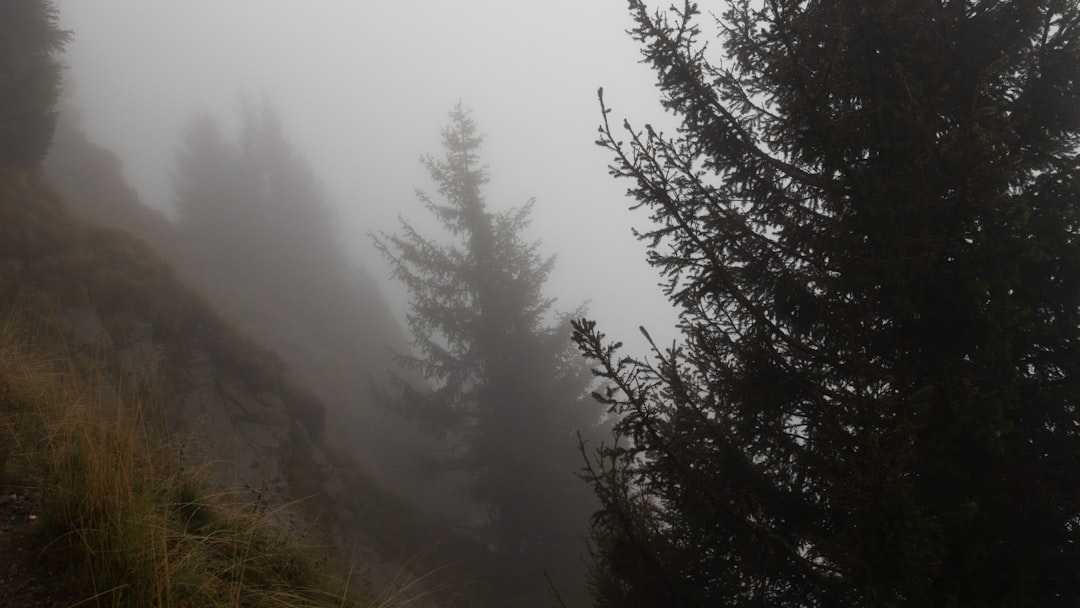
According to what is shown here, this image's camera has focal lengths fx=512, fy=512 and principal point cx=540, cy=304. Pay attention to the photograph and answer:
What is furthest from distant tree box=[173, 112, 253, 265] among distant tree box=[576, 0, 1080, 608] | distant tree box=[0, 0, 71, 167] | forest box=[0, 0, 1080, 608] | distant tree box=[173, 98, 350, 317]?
distant tree box=[576, 0, 1080, 608]

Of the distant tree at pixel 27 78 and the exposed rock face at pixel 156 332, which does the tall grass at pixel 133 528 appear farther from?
the distant tree at pixel 27 78

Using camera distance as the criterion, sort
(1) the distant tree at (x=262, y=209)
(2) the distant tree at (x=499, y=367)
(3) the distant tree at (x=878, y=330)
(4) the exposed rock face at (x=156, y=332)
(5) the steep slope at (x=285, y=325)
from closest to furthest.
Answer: (3) the distant tree at (x=878, y=330)
(4) the exposed rock face at (x=156, y=332)
(2) the distant tree at (x=499, y=367)
(5) the steep slope at (x=285, y=325)
(1) the distant tree at (x=262, y=209)

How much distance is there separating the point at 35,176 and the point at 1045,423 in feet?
59.1

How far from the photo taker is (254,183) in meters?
32.0

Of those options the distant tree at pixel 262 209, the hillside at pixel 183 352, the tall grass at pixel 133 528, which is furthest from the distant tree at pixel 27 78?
the distant tree at pixel 262 209

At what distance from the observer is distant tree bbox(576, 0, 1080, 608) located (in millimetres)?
2924

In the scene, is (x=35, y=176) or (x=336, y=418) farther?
(x=336, y=418)

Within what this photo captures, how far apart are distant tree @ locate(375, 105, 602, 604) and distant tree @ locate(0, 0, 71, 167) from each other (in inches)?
333

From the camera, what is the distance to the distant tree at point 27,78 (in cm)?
1123

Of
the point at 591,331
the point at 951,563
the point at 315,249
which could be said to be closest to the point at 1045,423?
the point at 951,563

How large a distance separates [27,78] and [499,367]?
1337cm

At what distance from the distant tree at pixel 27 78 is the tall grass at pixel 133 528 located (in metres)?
11.2

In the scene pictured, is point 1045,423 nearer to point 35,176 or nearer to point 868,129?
point 868,129

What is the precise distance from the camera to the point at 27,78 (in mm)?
11656
